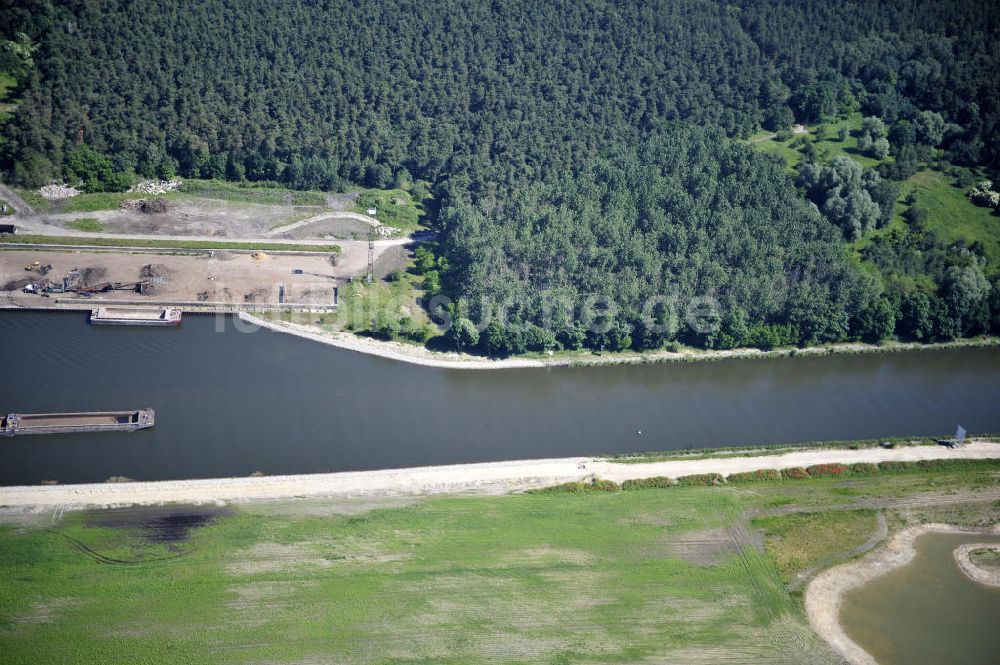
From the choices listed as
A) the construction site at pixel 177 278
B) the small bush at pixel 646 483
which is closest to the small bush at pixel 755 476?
the small bush at pixel 646 483

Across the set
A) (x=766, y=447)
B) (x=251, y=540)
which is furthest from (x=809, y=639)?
(x=251, y=540)

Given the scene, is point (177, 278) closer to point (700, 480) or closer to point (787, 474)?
point (700, 480)

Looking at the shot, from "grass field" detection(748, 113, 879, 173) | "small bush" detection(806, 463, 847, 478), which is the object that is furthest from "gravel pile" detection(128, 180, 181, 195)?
"small bush" detection(806, 463, 847, 478)

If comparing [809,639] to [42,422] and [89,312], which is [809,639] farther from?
[89,312]

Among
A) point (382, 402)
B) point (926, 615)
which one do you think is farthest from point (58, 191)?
point (926, 615)

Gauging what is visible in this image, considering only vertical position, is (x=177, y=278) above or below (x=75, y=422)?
above

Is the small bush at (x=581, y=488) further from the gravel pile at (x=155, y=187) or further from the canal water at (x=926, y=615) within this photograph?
the gravel pile at (x=155, y=187)

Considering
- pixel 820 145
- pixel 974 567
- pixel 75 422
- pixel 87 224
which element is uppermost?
pixel 820 145
